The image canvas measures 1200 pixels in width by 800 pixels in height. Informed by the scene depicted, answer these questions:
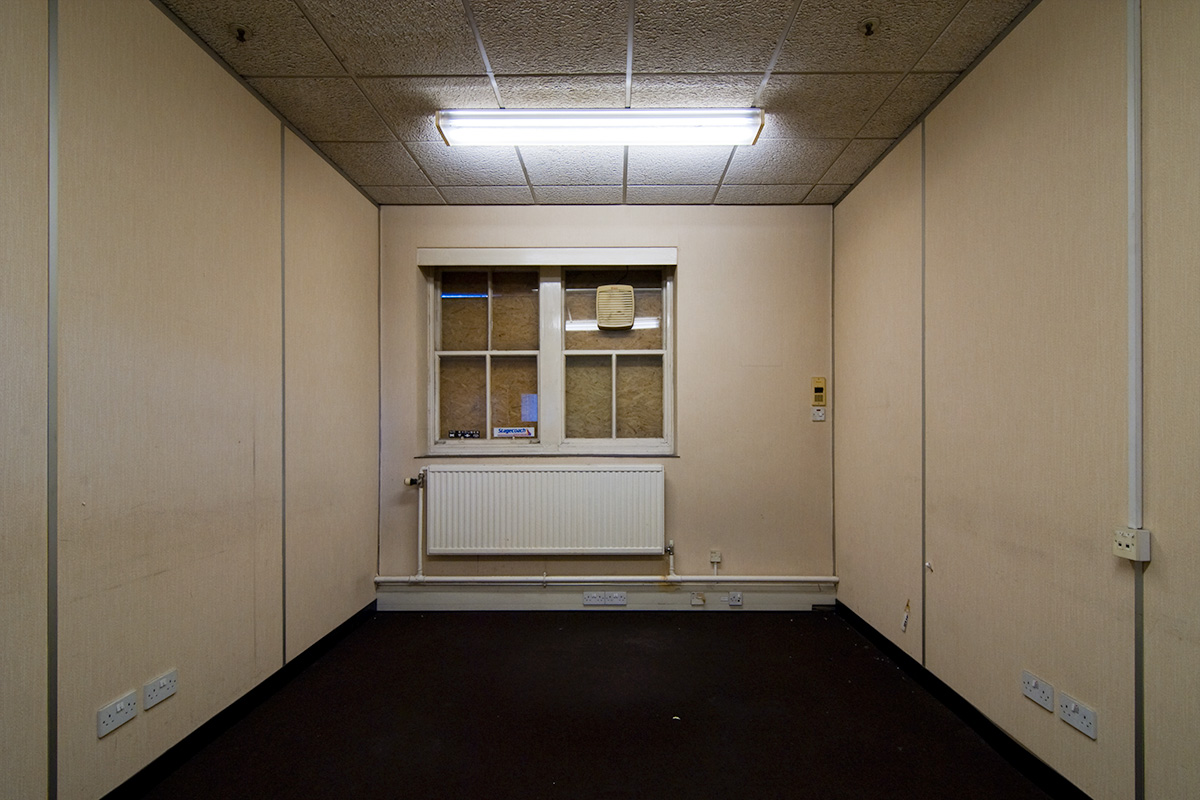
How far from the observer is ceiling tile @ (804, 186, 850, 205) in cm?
305

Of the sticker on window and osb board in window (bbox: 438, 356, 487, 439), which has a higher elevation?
osb board in window (bbox: 438, 356, 487, 439)

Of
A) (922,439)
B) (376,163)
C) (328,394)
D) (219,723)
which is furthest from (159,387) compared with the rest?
(922,439)

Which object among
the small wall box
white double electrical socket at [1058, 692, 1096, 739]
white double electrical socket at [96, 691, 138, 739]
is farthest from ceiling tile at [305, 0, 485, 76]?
white double electrical socket at [1058, 692, 1096, 739]

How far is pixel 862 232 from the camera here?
2.89 m

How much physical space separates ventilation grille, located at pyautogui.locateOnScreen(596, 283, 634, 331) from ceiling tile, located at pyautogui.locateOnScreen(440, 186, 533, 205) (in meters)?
0.81

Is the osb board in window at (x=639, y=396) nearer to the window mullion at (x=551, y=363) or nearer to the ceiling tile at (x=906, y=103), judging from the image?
the window mullion at (x=551, y=363)

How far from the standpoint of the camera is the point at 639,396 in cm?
353

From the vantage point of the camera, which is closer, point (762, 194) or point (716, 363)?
point (762, 194)

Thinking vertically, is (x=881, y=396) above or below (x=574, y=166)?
below

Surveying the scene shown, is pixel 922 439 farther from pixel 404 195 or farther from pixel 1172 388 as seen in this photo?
pixel 404 195

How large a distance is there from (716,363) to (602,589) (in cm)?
172

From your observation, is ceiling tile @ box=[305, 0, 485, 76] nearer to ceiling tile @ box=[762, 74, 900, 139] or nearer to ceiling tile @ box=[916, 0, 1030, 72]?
ceiling tile @ box=[762, 74, 900, 139]

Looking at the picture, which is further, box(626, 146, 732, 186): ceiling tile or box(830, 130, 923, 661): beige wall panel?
box(626, 146, 732, 186): ceiling tile

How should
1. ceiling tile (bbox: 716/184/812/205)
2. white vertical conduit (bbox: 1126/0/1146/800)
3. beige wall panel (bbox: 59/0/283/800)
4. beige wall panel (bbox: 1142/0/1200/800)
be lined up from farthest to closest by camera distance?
ceiling tile (bbox: 716/184/812/205) < beige wall panel (bbox: 59/0/283/800) < white vertical conduit (bbox: 1126/0/1146/800) < beige wall panel (bbox: 1142/0/1200/800)
